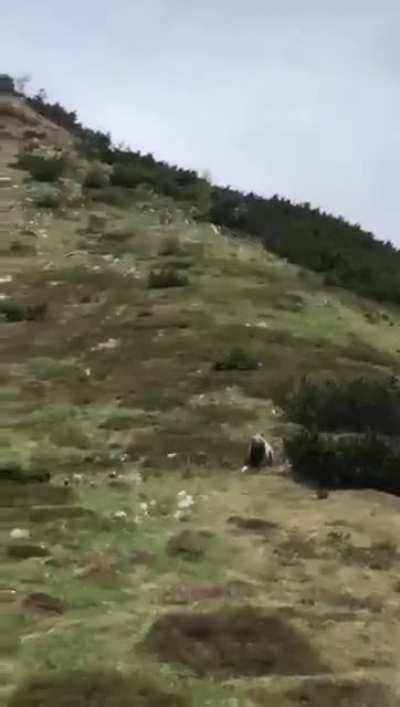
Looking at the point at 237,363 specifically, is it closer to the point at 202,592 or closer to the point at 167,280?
the point at 167,280

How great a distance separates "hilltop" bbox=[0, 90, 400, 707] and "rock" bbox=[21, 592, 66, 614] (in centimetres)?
2

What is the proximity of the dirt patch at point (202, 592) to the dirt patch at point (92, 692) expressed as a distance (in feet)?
6.43

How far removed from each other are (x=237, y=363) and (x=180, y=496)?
21.9 ft

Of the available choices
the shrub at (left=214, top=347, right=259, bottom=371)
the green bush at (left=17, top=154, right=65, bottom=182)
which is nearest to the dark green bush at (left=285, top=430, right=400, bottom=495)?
the shrub at (left=214, top=347, right=259, bottom=371)

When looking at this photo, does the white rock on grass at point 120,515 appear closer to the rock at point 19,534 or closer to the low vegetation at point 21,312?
the rock at point 19,534

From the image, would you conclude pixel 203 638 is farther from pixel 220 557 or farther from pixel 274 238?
pixel 274 238

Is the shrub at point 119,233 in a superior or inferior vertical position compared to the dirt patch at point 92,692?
superior

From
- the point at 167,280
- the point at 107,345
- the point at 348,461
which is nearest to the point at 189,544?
the point at 348,461

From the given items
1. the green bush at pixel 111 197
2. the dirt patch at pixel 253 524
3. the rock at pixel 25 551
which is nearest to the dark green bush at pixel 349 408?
the dirt patch at pixel 253 524

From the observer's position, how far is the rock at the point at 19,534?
16141mm

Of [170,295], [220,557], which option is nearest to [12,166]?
[170,295]

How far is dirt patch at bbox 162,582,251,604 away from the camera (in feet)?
46.4

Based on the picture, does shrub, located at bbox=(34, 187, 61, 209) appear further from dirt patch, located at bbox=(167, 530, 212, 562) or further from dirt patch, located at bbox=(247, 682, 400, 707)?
dirt patch, located at bbox=(247, 682, 400, 707)

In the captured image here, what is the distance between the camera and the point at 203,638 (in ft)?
42.8
